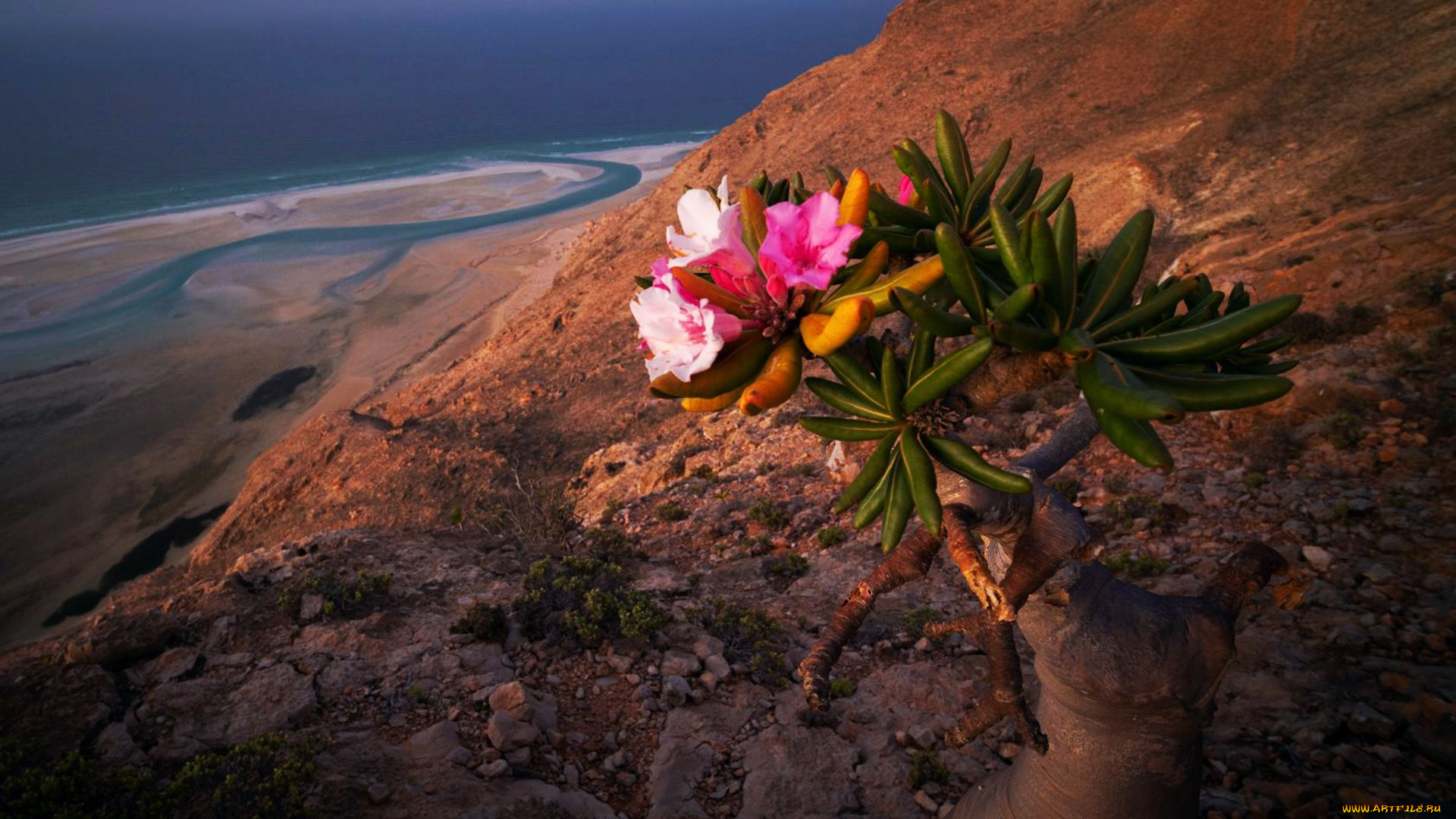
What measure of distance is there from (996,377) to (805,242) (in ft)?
2.70

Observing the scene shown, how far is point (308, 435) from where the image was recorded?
16.8m

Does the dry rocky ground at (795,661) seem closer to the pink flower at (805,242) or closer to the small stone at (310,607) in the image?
the small stone at (310,607)

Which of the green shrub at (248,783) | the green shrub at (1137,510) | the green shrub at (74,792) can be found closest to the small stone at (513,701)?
the green shrub at (248,783)

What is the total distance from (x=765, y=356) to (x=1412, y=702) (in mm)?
4434

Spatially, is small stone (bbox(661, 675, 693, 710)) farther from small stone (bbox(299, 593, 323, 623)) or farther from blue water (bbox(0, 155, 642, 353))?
blue water (bbox(0, 155, 642, 353))

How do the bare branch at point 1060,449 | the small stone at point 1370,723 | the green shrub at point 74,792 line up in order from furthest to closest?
the small stone at point 1370,723 → the green shrub at point 74,792 → the bare branch at point 1060,449

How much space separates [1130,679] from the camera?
9.36ft

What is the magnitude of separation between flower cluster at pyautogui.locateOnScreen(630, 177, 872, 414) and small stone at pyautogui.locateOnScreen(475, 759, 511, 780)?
3.24m

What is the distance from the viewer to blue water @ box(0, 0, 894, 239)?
186 ft

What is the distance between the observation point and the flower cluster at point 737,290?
177 cm

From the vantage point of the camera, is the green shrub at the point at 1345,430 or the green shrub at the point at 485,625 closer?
the green shrub at the point at 485,625

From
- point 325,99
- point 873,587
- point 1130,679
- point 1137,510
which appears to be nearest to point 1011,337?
point 873,587

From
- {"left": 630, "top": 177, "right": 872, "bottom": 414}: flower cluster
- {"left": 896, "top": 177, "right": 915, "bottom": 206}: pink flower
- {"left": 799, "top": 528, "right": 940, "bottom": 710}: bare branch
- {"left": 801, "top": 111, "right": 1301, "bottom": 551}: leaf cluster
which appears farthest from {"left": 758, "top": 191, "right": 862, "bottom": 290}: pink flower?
{"left": 799, "top": 528, "right": 940, "bottom": 710}: bare branch

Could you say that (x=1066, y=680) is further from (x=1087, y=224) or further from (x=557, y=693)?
(x=1087, y=224)
